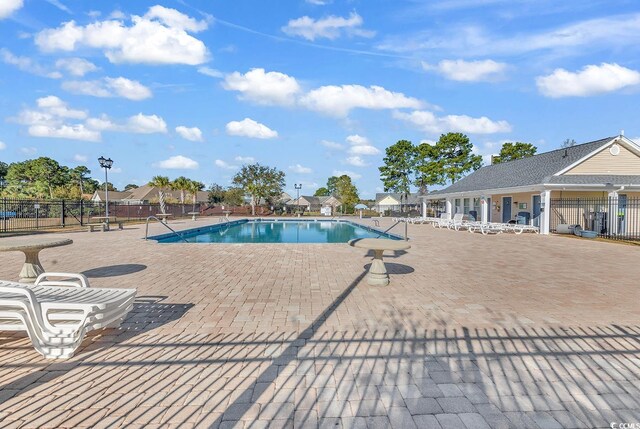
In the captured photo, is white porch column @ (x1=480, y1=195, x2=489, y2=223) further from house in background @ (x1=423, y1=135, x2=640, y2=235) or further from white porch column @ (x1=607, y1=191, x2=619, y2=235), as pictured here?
white porch column @ (x1=607, y1=191, x2=619, y2=235)

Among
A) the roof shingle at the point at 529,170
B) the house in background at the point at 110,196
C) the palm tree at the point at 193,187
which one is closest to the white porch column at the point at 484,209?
the roof shingle at the point at 529,170

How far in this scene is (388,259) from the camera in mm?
9703

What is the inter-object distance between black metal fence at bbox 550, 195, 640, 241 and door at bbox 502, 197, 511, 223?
3353 millimetres

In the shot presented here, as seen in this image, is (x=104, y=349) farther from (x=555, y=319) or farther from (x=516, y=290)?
(x=516, y=290)

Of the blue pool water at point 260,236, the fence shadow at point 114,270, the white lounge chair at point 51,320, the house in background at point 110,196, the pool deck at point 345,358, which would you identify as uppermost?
the house in background at point 110,196

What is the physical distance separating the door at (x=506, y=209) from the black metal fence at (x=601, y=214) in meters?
3.35

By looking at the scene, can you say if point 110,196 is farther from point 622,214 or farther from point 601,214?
point 622,214

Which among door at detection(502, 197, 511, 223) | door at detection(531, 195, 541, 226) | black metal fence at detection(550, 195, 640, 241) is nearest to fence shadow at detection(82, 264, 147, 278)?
door at detection(531, 195, 541, 226)

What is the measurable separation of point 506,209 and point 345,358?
22.6 metres

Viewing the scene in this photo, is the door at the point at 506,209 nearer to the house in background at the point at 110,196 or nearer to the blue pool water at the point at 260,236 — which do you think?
the blue pool water at the point at 260,236

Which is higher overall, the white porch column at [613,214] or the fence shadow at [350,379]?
the white porch column at [613,214]

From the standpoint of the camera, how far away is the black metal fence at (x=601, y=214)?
57.6ft

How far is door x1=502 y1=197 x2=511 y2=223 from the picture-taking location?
72.8ft

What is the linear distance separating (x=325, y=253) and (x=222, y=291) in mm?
5168
